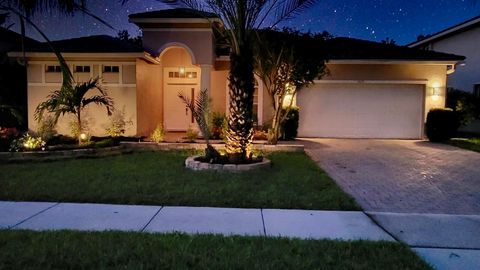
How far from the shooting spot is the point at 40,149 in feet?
36.5

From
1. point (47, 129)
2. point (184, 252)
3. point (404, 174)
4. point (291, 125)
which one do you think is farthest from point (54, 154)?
point (404, 174)

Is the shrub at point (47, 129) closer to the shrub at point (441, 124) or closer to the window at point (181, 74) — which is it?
the window at point (181, 74)

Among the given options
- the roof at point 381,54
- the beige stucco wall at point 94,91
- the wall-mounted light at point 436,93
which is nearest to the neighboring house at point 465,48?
the roof at point 381,54

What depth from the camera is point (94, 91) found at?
14055mm

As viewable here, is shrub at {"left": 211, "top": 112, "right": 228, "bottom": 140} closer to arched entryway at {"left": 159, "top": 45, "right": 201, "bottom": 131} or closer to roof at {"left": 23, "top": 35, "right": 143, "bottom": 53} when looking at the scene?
arched entryway at {"left": 159, "top": 45, "right": 201, "bottom": 131}

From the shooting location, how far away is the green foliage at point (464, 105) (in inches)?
661

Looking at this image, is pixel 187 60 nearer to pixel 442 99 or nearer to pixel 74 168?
pixel 74 168

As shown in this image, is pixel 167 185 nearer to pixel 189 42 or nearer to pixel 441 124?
pixel 189 42

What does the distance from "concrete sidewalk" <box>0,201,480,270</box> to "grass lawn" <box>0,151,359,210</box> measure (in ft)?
1.27

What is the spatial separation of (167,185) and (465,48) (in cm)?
1957

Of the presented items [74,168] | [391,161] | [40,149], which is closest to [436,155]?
[391,161]

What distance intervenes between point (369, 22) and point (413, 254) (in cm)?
2506

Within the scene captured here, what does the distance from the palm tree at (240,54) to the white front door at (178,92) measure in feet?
25.5

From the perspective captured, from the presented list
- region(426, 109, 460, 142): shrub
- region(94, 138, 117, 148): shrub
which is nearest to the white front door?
region(94, 138, 117, 148): shrub
